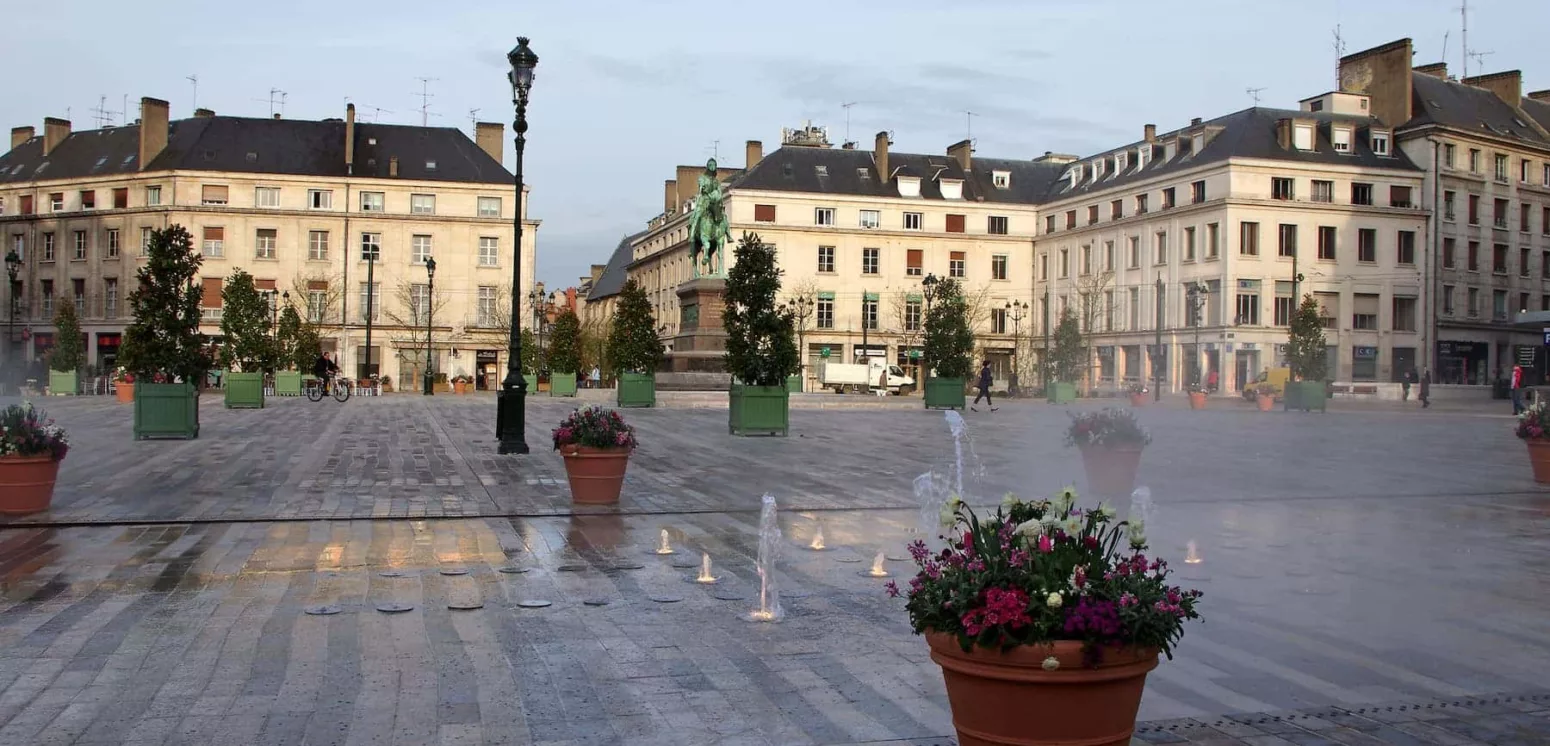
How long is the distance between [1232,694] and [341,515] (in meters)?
8.67

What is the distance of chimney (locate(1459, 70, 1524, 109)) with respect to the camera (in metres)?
67.6

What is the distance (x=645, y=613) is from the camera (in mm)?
7289

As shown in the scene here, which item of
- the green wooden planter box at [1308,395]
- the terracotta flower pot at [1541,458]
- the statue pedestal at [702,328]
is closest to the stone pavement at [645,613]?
the terracotta flower pot at [1541,458]

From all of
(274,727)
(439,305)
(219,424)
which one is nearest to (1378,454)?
(274,727)

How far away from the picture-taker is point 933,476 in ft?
50.9

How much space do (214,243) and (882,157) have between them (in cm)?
3773

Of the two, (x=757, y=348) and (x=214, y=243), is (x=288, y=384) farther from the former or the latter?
(x=757, y=348)

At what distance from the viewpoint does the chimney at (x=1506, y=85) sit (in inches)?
2660

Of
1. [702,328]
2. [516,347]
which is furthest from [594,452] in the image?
[702,328]

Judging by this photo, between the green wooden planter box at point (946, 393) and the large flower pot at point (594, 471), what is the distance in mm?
24379

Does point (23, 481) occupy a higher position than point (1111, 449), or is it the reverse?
point (1111, 449)

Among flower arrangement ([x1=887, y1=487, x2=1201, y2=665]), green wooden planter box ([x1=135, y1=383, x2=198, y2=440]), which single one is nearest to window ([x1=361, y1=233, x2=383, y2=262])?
green wooden planter box ([x1=135, y1=383, x2=198, y2=440])

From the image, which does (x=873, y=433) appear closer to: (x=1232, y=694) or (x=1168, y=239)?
(x=1232, y=694)

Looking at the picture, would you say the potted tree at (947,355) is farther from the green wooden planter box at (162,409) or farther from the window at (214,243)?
the window at (214,243)
